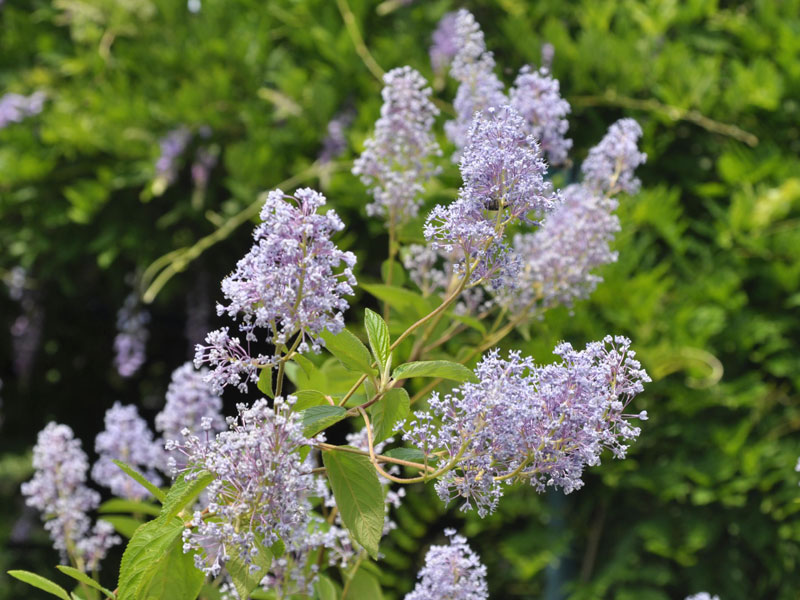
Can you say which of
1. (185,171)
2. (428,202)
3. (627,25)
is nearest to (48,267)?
(185,171)

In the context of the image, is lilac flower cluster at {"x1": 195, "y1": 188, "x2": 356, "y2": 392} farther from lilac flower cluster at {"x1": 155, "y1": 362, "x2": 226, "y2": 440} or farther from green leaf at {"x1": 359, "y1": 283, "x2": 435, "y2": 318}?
lilac flower cluster at {"x1": 155, "y1": 362, "x2": 226, "y2": 440}

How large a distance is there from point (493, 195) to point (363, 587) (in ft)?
1.81

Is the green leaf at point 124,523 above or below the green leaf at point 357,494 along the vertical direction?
above

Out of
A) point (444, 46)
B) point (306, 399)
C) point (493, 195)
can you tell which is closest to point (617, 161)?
point (493, 195)

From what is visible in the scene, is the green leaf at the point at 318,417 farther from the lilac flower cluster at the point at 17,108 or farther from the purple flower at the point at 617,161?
the lilac flower cluster at the point at 17,108

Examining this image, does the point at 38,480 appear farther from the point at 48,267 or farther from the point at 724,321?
the point at 48,267

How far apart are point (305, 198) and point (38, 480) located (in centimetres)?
77

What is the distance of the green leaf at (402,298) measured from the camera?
1193mm

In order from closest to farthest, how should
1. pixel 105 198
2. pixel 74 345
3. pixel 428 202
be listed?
pixel 428 202
pixel 105 198
pixel 74 345

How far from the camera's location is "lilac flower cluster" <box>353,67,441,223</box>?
126 cm

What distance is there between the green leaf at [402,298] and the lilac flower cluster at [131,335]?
2.03 metres

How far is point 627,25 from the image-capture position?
2592 mm

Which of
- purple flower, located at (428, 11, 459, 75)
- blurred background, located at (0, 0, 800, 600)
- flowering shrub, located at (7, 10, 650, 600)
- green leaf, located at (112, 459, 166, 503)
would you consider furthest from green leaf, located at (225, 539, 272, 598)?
purple flower, located at (428, 11, 459, 75)

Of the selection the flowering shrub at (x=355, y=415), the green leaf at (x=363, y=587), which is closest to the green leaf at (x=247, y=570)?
the flowering shrub at (x=355, y=415)
